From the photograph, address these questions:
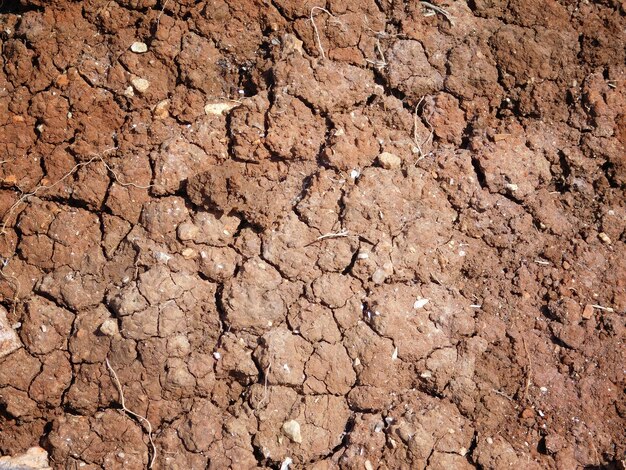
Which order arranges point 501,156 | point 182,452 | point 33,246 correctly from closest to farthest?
1. point 182,452
2. point 33,246
3. point 501,156

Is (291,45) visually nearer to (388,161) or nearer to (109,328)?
(388,161)

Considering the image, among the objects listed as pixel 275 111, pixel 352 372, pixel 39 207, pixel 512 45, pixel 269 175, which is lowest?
pixel 352 372

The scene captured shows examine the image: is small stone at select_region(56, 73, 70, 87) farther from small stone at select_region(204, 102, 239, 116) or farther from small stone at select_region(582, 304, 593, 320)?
small stone at select_region(582, 304, 593, 320)

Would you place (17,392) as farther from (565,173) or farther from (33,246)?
(565,173)

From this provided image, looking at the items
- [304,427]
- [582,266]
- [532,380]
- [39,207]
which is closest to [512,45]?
[582,266]

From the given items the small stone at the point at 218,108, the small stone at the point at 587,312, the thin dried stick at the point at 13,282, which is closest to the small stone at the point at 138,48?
the small stone at the point at 218,108

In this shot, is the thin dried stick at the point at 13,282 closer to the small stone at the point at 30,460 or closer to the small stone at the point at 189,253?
the small stone at the point at 30,460

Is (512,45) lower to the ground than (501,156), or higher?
higher

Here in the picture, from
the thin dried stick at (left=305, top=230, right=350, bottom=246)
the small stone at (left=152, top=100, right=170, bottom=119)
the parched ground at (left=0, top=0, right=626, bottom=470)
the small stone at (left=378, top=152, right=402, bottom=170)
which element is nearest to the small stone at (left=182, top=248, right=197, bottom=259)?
the parched ground at (left=0, top=0, right=626, bottom=470)
